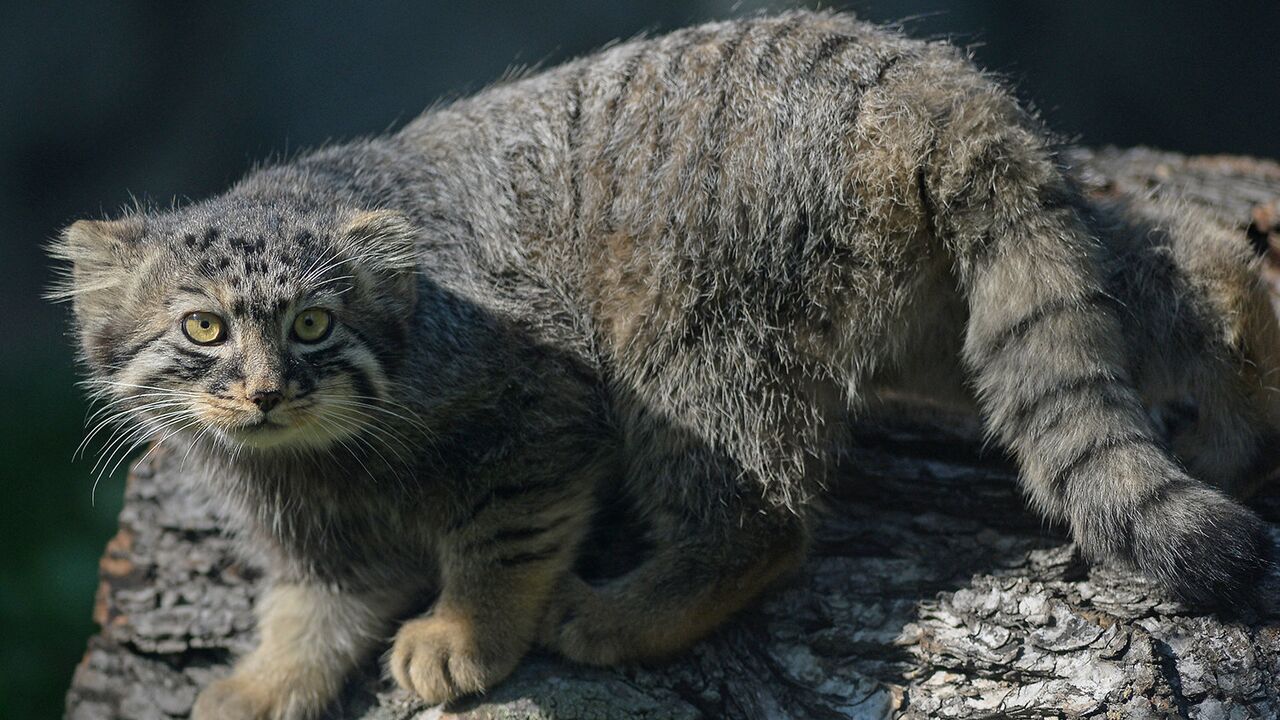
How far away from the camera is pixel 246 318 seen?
10.6ft

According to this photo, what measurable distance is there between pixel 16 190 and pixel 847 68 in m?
8.19

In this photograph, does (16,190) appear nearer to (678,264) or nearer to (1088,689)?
(678,264)

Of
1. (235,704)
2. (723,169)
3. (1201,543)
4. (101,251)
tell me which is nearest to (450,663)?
(235,704)

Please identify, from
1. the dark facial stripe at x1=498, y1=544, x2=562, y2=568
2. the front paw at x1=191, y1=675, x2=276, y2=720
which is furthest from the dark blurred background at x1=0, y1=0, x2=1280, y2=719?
the dark facial stripe at x1=498, y1=544, x2=562, y2=568

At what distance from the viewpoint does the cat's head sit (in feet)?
10.6

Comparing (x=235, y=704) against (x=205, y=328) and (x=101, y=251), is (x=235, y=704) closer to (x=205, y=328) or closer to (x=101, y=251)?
(x=205, y=328)

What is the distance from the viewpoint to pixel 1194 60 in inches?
379

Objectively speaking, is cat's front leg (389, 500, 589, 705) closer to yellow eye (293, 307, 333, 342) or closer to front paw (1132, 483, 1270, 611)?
yellow eye (293, 307, 333, 342)

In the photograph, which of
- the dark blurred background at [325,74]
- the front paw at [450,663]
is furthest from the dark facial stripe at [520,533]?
the dark blurred background at [325,74]

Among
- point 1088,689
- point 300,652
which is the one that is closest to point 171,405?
point 300,652

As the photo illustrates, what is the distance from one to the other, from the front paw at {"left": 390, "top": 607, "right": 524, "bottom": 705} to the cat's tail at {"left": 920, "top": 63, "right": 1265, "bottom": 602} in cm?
191

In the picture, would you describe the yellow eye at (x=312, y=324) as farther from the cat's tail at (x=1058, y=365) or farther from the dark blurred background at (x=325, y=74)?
the dark blurred background at (x=325, y=74)

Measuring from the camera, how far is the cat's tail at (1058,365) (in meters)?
3.11

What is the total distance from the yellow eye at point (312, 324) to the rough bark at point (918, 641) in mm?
1430
